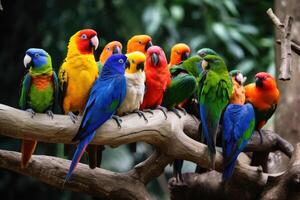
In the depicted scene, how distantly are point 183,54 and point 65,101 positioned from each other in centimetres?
65

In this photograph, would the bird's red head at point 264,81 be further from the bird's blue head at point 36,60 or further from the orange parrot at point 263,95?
the bird's blue head at point 36,60

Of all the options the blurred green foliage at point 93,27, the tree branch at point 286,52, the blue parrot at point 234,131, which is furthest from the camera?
the blurred green foliage at point 93,27

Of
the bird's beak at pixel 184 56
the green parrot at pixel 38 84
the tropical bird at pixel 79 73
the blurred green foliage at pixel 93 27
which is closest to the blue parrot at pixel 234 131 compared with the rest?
the bird's beak at pixel 184 56

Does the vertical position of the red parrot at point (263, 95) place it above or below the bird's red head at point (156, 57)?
below

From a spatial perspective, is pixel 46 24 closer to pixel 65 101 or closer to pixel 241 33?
pixel 241 33

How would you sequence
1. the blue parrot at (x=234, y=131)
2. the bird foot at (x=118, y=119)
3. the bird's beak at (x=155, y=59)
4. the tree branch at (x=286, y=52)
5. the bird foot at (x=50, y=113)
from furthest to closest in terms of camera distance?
1. the blue parrot at (x=234, y=131)
2. the bird's beak at (x=155, y=59)
3. the bird foot at (x=118, y=119)
4. the bird foot at (x=50, y=113)
5. the tree branch at (x=286, y=52)

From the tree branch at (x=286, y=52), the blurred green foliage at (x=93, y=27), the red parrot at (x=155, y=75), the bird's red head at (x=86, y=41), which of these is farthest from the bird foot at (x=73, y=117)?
the blurred green foliage at (x=93, y=27)

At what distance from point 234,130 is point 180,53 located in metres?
0.44

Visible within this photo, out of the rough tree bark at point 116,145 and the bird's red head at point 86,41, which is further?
the bird's red head at point 86,41

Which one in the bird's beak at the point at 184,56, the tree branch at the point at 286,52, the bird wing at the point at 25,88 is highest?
the tree branch at the point at 286,52

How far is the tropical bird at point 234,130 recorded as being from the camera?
8.08ft

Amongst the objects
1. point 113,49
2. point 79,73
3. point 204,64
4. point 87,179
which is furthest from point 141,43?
point 87,179

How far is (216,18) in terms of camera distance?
5.18m

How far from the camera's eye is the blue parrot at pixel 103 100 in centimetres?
206
